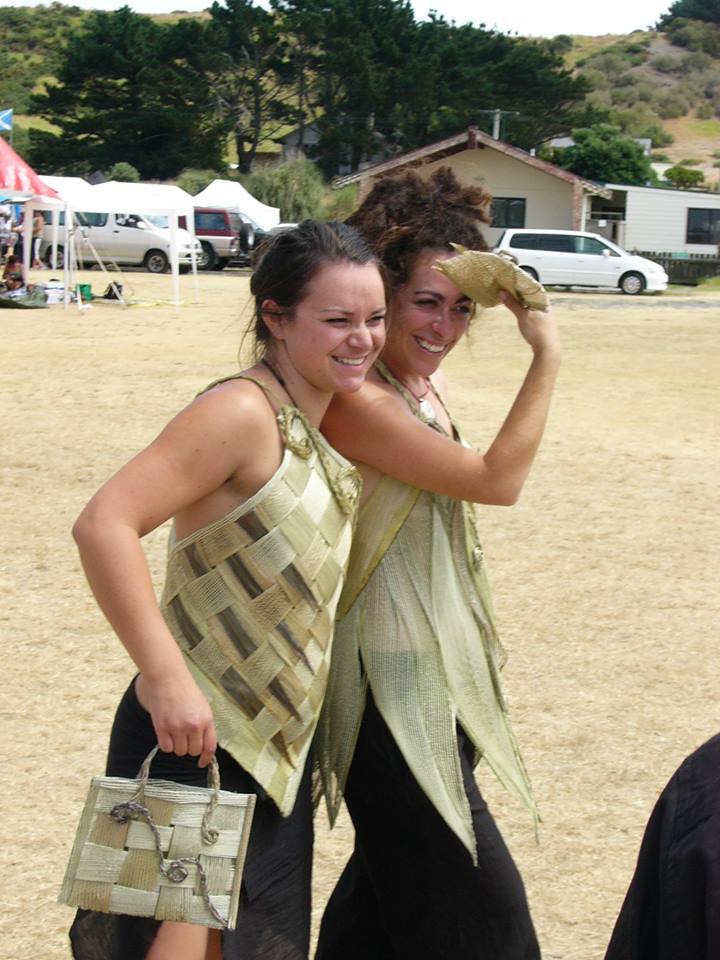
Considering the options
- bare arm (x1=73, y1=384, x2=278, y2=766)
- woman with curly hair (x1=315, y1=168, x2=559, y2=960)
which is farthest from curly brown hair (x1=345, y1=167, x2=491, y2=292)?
bare arm (x1=73, y1=384, x2=278, y2=766)

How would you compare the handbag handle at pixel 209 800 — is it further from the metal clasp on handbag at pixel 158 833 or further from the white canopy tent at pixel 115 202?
the white canopy tent at pixel 115 202

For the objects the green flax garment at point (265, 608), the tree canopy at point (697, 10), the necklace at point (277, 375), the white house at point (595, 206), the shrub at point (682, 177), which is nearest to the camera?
the green flax garment at point (265, 608)

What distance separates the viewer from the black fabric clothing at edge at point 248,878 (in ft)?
6.63

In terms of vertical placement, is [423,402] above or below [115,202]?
below

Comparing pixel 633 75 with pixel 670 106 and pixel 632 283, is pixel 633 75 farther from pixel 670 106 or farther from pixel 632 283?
pixel 632 283

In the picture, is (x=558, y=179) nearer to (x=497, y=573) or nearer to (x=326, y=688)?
(x=497, y=573)

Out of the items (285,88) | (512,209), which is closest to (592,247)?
(512,209)

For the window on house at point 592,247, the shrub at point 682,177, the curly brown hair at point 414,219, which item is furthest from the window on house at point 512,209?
the curly brown hair at point 414,219

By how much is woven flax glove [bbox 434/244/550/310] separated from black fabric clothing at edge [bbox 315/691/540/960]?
77 centimetres

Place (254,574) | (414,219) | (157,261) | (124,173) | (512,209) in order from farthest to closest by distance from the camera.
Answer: (124,173) < (512,209) < (157,261) < (414,219) < (254,574)

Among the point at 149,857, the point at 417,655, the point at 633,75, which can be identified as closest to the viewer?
the point at 149,857

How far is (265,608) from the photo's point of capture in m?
2.10

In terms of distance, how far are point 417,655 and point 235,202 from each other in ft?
104

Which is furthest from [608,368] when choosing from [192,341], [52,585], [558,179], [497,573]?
[558,179]
